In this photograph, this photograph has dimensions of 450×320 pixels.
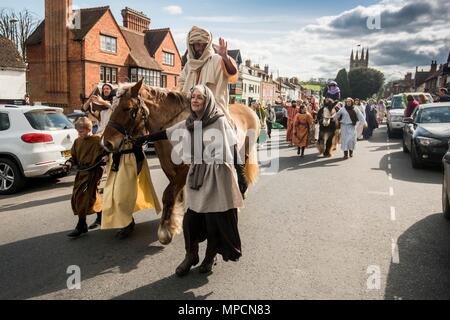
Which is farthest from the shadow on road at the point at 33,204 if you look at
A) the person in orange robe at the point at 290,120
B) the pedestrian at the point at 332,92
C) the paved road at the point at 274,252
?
the person in orange robe at the point at 290,120

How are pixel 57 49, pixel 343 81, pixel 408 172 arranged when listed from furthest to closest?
pixel 343 81, pixel 57 49, pixel 408 172

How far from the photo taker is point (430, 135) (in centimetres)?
963

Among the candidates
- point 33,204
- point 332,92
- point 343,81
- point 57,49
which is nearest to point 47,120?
point 33,204

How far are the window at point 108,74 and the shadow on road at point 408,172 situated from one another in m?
25.7

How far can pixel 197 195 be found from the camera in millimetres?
3723

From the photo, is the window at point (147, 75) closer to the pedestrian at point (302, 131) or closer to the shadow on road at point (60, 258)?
the pedestrian at point (302, 131)

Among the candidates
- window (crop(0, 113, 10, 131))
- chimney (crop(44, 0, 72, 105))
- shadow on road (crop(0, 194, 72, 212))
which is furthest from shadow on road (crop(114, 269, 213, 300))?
chimney (crop(44, 0, 72, 105))

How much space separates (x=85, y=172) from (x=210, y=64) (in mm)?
2377

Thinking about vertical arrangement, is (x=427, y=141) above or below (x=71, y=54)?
below

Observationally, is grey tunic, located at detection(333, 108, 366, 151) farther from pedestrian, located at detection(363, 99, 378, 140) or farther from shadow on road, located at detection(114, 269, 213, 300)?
shadow on road, located at detection(114, 269, 213, 300)

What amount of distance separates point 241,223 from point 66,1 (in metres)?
29.3

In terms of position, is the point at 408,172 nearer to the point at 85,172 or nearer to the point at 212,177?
the point at 212,177
